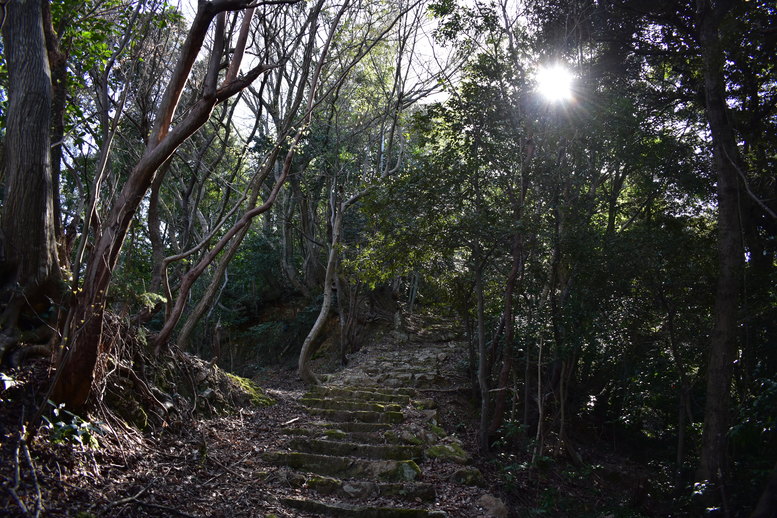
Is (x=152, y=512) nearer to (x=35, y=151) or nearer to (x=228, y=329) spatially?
(x=35, y=151)

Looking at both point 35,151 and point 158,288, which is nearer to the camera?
point 35,151

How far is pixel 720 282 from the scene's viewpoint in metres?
7.10

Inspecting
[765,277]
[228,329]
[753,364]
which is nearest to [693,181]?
[765,277]

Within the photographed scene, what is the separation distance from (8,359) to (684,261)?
8484 mm

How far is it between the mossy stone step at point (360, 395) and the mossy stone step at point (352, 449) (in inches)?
86.2

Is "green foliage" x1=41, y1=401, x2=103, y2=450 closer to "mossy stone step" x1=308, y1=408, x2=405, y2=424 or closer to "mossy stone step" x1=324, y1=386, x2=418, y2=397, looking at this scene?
"mossy stone step" x1=308, y1=408, x2=405, y2=424

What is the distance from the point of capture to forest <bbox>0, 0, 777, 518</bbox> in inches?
166

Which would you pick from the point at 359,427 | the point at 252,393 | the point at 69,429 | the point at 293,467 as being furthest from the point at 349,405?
the point at 69,429

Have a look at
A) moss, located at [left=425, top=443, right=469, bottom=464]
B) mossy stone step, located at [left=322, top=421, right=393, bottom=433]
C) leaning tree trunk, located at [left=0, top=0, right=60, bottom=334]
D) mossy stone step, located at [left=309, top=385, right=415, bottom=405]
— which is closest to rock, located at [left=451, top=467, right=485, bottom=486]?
moss, located at [left=425, top=443, right=469, bottom=464]

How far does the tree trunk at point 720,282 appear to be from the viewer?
267 inches

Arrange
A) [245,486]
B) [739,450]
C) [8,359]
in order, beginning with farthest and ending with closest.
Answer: [739,450] < [245,486] < [8,359]

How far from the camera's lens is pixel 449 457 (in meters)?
6.47

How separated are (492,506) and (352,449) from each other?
5.98 feet

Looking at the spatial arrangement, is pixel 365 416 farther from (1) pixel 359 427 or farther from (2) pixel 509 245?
(2) pixel 509 245
